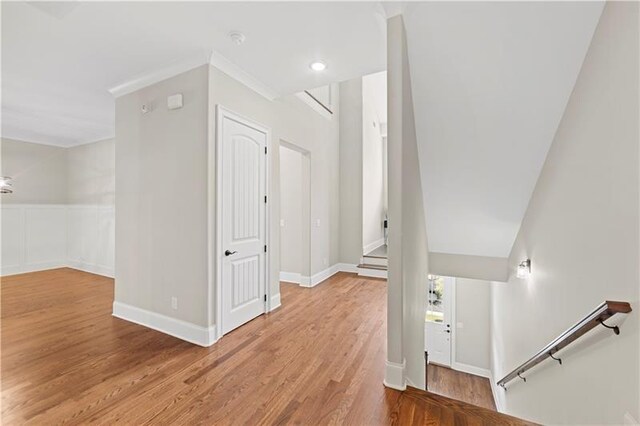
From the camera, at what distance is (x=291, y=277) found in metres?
5.29

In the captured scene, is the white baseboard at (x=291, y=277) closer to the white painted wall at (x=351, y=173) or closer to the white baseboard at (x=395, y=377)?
the white painted wall at (x=351, y=173)

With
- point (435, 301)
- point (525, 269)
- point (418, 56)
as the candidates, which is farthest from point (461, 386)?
point (418, 56)

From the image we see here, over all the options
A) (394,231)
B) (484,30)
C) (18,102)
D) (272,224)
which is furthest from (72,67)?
(484,30)

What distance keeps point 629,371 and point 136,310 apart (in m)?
4.18

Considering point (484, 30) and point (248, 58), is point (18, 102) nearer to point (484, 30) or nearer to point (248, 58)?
point (248, 58)

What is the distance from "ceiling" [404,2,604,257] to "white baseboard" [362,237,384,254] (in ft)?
9.84

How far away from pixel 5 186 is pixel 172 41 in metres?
5.32

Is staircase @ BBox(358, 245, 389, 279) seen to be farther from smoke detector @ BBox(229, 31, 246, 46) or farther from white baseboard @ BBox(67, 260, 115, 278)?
white baseboard @ BBox(67, 260, 115, 278)

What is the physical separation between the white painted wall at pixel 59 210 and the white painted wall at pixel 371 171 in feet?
17.1

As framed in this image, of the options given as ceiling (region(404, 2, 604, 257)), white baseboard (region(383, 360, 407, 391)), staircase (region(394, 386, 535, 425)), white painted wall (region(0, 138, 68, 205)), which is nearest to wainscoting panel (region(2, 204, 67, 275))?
white painted wall (region(0, 138, 68, 205))

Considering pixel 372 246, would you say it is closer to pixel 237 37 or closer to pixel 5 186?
pixel 237 37

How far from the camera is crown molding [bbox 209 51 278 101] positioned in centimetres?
285

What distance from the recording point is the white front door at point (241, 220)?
3.02 metres

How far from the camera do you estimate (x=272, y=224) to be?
3.82m
